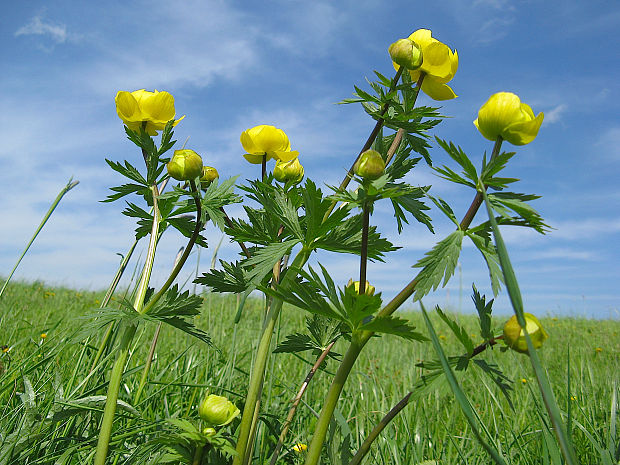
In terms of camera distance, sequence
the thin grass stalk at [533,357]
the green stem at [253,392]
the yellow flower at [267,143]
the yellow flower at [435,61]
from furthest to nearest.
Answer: the yellow flower at [267,143] → the yellow flower at [435,61] → the green stem at [253,392] → the thin grass stalk at [533,357]

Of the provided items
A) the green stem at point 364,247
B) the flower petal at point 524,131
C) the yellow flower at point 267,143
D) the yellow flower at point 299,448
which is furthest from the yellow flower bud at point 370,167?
the yellow flower at point 299,448

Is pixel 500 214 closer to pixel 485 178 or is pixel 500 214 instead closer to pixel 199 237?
pixel 485 178

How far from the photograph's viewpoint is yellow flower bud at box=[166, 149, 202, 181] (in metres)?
1.11

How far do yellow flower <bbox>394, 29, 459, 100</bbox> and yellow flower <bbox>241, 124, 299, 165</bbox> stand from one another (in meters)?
0.38

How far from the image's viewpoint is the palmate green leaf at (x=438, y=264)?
829 mm

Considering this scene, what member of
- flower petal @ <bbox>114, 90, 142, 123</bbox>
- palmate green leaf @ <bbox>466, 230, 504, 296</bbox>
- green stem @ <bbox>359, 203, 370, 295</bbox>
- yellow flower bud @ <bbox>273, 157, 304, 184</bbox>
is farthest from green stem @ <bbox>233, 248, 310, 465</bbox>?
flower petal @ <bbox>114, 90, 142, 123</bbox>

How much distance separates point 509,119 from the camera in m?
0.96

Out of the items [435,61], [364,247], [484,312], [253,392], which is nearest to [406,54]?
[435,61]

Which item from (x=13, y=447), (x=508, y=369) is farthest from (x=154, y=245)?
(x=508, y=369)

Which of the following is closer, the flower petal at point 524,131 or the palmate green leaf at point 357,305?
the palmate green leaf at point 357,305

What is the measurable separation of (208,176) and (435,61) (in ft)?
2.17

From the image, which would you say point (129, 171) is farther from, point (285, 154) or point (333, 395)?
point (333, 395)

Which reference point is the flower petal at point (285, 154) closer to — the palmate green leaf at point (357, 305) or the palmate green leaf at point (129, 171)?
the palmate green leaf at point (129, 171)

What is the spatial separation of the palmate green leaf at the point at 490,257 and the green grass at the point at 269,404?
8.3 inches
